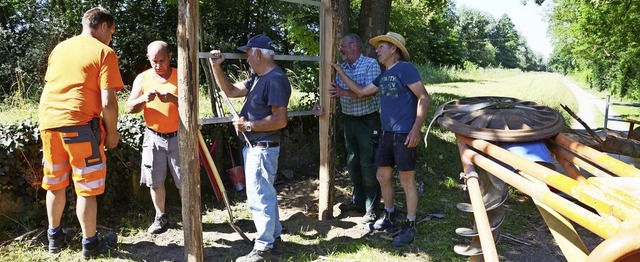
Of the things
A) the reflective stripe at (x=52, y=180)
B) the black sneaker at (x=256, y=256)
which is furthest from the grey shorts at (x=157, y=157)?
the black sneaker at (x=256, y=256)

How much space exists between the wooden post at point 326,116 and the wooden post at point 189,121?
1.51 metres

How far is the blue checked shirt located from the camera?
452 cm

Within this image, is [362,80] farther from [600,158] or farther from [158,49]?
[600,158]

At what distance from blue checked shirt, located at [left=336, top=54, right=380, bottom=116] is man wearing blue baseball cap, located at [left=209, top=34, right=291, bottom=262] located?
1150 millimetres

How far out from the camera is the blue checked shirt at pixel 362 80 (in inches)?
178

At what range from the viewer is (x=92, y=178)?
354 cm

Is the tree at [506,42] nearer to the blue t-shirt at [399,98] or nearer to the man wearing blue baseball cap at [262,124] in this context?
the blue t-shirt at [399,98]

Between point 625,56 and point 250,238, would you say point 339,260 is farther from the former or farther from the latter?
point 625,56

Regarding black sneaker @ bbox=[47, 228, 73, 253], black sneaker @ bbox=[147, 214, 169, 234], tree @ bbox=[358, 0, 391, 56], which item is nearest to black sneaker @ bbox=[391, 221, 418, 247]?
black sneaker @ bbox=[147, 214, 169, 234]

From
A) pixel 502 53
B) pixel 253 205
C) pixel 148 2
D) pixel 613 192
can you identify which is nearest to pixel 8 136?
pixel 253 205

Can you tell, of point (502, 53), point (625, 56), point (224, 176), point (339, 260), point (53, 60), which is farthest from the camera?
point (502, 53)

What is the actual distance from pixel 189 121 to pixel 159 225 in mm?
1582

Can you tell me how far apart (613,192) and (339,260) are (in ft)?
8.36

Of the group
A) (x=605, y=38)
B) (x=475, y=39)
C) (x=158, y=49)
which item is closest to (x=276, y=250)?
(x=158, y=49)
